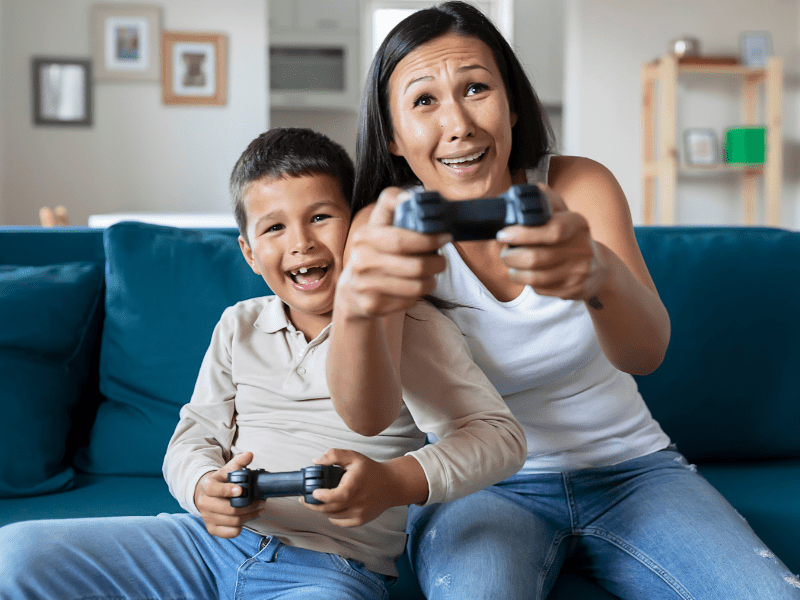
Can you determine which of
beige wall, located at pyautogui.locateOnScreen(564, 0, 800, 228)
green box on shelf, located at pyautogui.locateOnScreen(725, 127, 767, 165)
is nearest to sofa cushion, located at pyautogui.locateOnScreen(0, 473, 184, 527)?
beige wall, located at pyautogui.locateOnScreen(564, 0, 800, 228)

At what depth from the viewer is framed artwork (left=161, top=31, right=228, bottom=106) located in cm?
438

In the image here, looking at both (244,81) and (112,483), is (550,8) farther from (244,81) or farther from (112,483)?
(112,483)

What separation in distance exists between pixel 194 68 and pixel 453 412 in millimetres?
4052

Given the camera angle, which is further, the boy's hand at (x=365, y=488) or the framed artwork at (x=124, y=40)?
the framed artwork at (x=124, y=40)

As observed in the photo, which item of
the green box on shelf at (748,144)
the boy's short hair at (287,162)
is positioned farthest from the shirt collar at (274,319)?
the green box on shelf at (748,144)

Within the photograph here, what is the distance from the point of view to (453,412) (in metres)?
0.90

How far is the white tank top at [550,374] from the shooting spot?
96 centimetres

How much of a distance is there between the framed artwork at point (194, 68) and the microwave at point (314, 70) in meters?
0.46

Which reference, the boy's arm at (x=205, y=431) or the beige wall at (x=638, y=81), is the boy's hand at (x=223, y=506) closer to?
the boy's arm at (x=205, y=431)

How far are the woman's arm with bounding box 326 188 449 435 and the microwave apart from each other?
13.6ft

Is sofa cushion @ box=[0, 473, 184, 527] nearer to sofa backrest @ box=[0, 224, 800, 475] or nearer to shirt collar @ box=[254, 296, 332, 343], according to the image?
sofa backrest @ box=[0, 224, 800, 475]

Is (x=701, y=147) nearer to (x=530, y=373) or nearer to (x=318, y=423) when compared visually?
(x=530, y=373)

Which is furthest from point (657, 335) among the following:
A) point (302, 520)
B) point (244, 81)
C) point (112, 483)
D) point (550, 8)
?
point (550, 8)

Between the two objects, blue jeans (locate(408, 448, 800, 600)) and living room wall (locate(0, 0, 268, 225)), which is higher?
living room wall (locate(0, 0, 268, 225))
